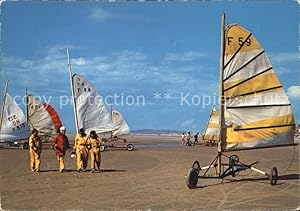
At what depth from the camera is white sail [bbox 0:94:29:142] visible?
23.2 m

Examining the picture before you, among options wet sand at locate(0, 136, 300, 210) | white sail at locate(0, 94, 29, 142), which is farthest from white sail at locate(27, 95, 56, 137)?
wet sand at locate(0, 136, 300, 210)

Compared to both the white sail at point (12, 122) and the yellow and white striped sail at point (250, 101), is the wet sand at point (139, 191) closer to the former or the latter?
the yellow and white striped sail at point (250, 101)

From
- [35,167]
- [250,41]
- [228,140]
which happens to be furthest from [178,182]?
[35,167]

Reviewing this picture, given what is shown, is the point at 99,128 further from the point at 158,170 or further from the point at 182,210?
the point at 182,210

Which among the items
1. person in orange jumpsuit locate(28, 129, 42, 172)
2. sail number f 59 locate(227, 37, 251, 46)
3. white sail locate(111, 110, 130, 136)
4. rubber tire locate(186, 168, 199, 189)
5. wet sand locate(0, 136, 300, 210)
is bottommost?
wet sand locate(0, 136, 300, 210)

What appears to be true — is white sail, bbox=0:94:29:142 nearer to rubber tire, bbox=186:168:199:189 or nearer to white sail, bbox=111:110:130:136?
white sail, bbox=111:110:130:136

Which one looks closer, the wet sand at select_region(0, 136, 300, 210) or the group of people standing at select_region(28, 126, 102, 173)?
the wet sand at select_region(0, 136, 300, 210)

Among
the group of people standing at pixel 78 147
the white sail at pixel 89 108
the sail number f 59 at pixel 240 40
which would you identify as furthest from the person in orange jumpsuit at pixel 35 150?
the white sail at pixel 89 108

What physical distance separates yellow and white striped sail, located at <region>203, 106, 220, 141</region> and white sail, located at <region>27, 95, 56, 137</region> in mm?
11760

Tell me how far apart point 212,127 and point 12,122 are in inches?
588

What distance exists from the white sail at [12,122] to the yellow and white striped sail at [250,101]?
639 inches

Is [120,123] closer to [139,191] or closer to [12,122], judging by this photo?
[12,122]

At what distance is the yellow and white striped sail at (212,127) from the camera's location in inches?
1229

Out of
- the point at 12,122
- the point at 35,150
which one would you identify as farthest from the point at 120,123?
the point at 35,150
